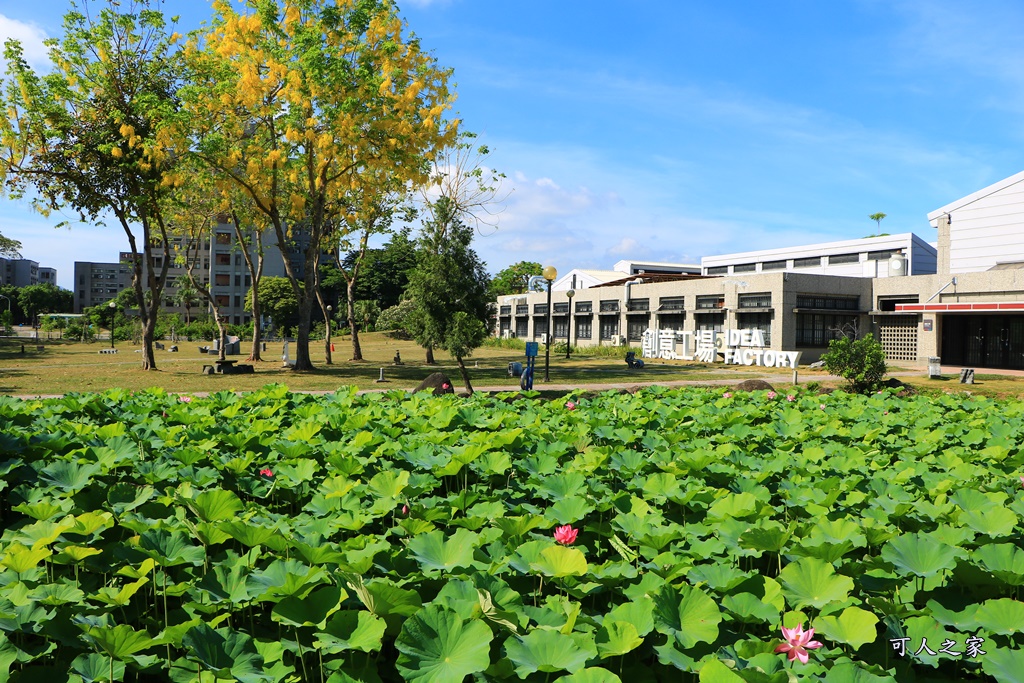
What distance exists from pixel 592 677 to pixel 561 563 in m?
0.68

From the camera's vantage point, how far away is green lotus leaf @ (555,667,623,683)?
1.84m

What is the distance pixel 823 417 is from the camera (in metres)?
6.69

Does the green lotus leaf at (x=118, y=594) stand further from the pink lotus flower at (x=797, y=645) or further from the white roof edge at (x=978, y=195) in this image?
the white roof edge at (x=978, y=195)

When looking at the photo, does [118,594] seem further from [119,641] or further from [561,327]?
[561,327]

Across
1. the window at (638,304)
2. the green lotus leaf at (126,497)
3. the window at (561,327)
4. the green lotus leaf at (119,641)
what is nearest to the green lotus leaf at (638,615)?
the green lotus leaf at (119,641)

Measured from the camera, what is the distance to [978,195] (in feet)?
122

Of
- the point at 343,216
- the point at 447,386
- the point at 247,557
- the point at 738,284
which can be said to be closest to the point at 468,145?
the point at 343,216

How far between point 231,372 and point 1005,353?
113 ft

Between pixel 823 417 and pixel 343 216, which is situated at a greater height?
pixel 343 216

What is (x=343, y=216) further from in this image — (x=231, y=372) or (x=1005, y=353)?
(x=1005, y=353)

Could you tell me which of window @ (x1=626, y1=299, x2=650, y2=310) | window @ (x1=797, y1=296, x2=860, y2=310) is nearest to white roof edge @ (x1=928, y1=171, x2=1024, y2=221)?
window @ (x1=797, y1=296, x2=860, y2=310)

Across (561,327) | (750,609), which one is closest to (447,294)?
(750,609)

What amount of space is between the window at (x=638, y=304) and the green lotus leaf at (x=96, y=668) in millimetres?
45193

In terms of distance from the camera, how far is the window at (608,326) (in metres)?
50.0
